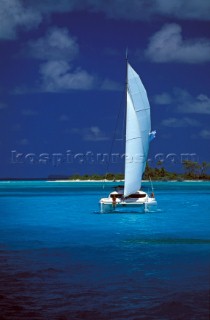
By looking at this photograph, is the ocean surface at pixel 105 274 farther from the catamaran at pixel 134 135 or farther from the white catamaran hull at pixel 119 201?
the catamaran at pixel 134 135

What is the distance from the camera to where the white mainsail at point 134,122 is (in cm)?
5066

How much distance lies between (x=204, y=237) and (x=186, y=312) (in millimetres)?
18540

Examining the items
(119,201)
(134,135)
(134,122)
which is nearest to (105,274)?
(119,201)

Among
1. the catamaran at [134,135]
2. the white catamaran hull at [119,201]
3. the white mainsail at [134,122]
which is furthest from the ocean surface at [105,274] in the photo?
the white mainsail at [134,122]

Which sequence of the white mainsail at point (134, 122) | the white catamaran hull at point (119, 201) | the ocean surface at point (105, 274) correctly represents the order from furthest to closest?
the white catamaran hull at point (119, 201), the white mainsail at point (134, 122), the ocean surface at point (105, 274)

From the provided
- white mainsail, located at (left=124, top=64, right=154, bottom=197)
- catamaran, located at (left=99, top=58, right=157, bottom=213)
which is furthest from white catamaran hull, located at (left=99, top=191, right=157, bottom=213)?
white mainsail, located at (left=124, top=64, right=154, bottom=197)

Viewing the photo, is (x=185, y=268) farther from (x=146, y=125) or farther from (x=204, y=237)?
(x=146, y=125)

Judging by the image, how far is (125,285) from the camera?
1781 cm

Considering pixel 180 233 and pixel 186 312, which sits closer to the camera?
pixel 186 312

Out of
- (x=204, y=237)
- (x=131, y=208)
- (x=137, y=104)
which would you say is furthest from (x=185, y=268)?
(x=131, y=208)

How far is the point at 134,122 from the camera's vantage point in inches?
1994

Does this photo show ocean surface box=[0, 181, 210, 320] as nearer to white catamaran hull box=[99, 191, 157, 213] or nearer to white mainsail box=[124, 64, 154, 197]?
white catamaran hull box=[99, 191, 157, 213]

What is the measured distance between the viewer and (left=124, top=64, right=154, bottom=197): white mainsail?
166 ft

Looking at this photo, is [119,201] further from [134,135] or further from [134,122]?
[134,122]
